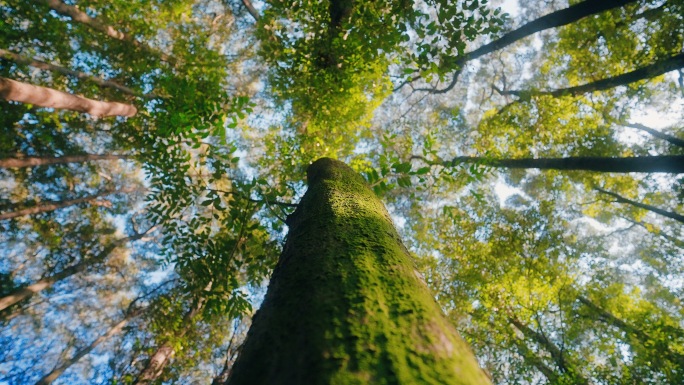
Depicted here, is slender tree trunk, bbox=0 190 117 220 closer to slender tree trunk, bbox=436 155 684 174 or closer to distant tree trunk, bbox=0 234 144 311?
distant tree trunk, bbox=0 234 144 311

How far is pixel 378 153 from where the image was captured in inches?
360

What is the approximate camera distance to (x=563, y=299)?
8.02 meters

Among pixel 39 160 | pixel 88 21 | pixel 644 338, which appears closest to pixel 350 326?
pixel 644 338

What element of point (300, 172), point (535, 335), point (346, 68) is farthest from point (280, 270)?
point (535, 335)

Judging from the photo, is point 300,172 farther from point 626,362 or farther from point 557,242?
point 626,362

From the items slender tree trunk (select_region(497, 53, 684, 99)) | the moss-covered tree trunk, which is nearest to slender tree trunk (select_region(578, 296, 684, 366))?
slender tree trunk (select_region(497, 53, 684, 99))

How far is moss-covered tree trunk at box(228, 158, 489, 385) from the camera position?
74 cm

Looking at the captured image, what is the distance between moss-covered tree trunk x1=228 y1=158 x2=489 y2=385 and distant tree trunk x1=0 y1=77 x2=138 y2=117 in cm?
531

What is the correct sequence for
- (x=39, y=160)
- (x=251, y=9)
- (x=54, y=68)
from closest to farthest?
(x=54, y=68), (x=39, y=160), (x=251, y=9)

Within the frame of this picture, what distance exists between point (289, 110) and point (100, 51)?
5.66 meters

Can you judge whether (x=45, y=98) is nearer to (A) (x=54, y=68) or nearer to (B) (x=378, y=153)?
(A) (x=54, y=68)

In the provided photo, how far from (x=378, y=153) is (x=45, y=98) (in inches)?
281

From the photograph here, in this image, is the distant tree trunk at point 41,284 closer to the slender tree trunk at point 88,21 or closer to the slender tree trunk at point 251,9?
the slender tree trunk at point 88,21

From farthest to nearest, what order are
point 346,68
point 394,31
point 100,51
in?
point 100,51, point 346,68, point 394,31
